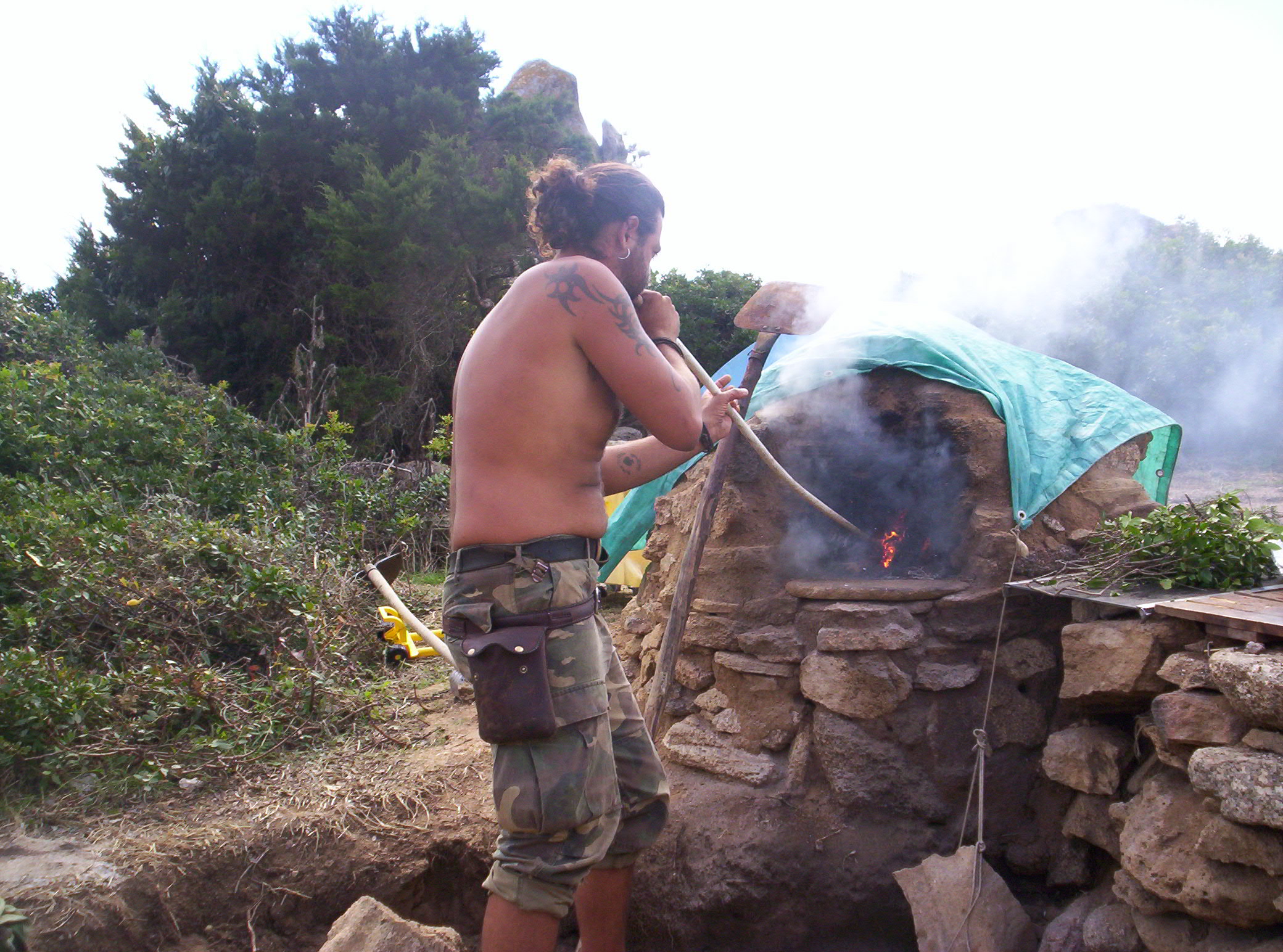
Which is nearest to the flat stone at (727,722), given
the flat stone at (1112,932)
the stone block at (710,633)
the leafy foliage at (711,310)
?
the stone block at (710,633)

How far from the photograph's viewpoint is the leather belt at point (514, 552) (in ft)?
5.86

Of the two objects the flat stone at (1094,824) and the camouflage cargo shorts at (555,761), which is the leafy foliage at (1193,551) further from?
the camouflage cargo shorts at (555,761)

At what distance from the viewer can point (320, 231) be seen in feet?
33.8

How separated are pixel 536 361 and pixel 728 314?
10746mm

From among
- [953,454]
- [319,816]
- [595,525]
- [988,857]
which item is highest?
[953,454]

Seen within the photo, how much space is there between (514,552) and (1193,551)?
2216 millimetres

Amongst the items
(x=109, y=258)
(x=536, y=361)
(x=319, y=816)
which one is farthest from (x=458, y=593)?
(x=109, y=258)

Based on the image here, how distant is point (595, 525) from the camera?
190 cm

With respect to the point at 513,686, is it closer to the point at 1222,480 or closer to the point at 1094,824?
the point at 1094,824

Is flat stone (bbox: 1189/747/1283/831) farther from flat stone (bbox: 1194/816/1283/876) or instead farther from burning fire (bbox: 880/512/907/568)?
burning fire (bbox: 880/512/907/568)

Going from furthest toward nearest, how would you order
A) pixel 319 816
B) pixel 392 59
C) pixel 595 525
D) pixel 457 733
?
pixel 392 59 → pixel 457 733 → pixel 319 816 → pixel 595 525

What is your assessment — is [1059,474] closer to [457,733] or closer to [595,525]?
[595,525]

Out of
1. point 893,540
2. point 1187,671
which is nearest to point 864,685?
point 893,540

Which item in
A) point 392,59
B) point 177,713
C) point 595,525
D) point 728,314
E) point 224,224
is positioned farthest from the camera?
point 728,314
